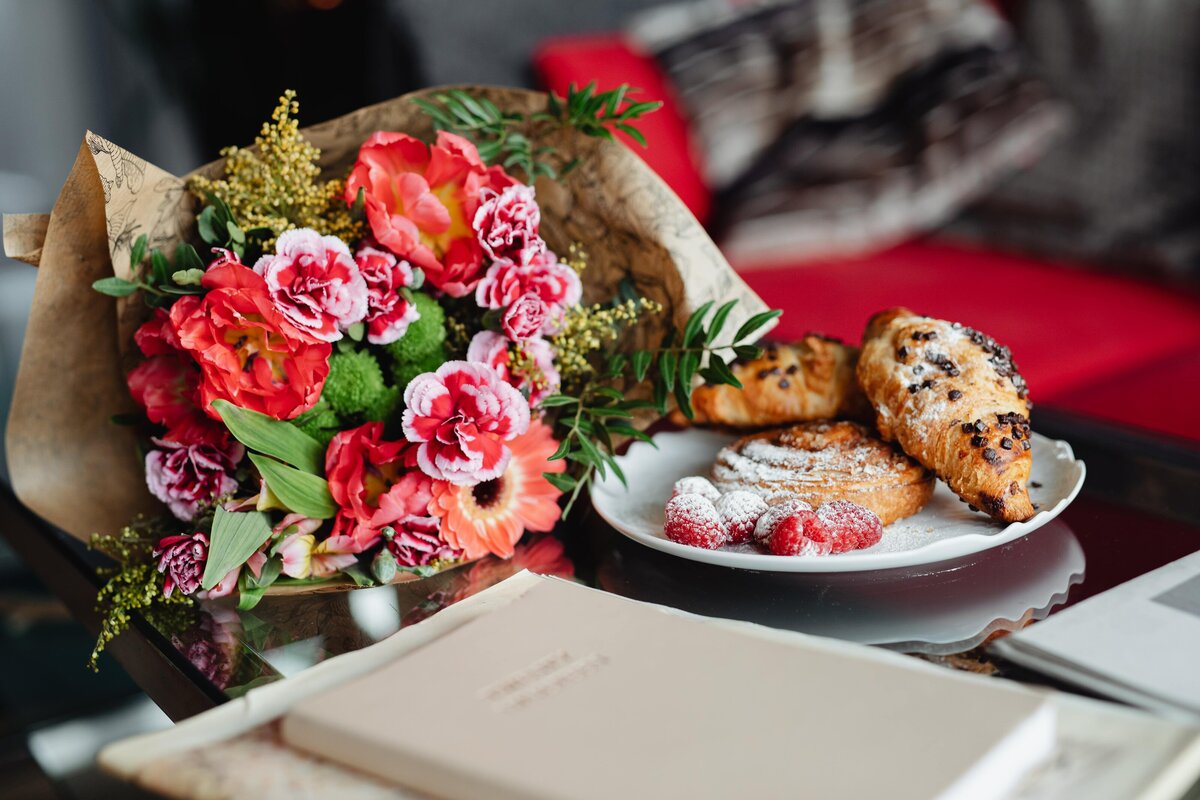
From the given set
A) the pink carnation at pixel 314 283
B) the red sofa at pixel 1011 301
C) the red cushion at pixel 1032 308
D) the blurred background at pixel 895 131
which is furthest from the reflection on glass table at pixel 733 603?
the blurred background at pixel 895 131

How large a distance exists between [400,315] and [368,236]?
0.29 ft

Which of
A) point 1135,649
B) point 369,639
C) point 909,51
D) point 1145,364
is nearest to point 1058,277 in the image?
point 1145,364

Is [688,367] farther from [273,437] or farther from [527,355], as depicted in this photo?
[273,437]

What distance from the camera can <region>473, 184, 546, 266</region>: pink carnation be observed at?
2.85 ft

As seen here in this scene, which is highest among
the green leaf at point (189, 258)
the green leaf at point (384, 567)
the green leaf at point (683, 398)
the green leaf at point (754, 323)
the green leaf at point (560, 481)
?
the green leaf at point (189, 258)

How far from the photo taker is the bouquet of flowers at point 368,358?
0.82 metres

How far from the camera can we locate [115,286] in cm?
84

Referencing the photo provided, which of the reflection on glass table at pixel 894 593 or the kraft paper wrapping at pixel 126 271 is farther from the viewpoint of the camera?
the kraft paper wrapping at pixel 126 271

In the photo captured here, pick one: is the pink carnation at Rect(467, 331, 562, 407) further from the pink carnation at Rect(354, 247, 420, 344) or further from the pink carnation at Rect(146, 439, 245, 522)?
the pink carnation at Rect(146, 439, 245, 522)

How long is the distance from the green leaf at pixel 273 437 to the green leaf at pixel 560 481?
18 centimetres

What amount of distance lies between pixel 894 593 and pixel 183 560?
508 millimetres

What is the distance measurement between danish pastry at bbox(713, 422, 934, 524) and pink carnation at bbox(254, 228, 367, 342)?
0.33 meters

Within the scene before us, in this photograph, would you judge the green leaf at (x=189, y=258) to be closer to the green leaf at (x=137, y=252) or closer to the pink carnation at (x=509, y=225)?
the green leaf at (x=137, y=252)

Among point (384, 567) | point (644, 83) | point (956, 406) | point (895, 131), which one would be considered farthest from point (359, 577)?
point (895, 131)
